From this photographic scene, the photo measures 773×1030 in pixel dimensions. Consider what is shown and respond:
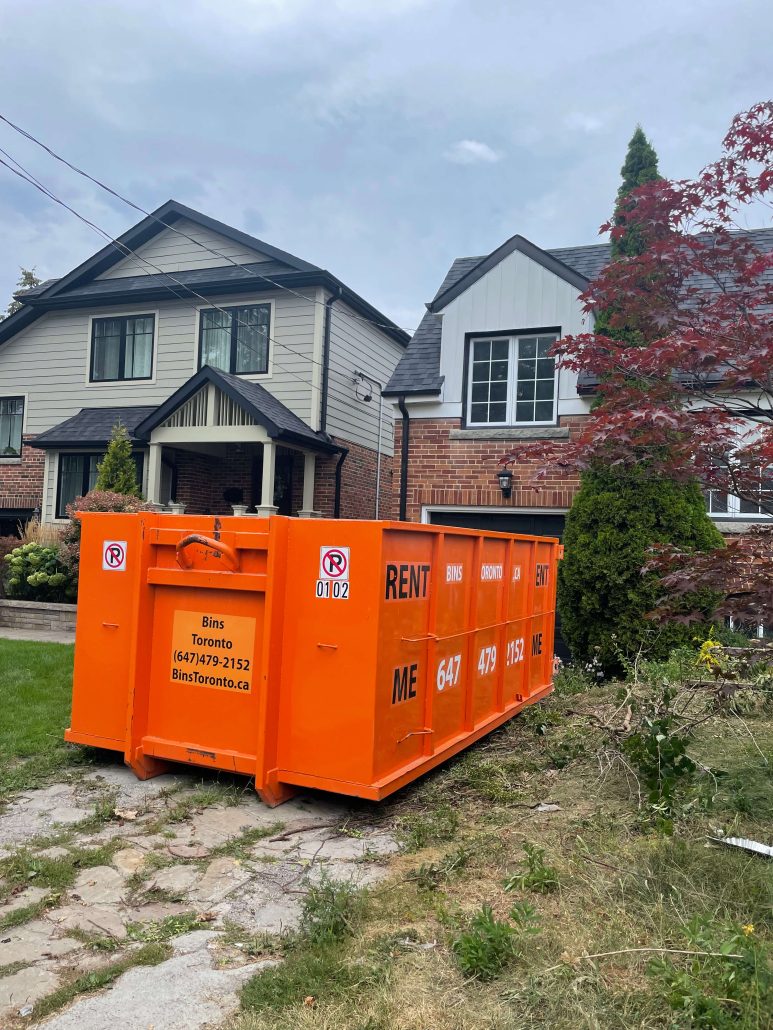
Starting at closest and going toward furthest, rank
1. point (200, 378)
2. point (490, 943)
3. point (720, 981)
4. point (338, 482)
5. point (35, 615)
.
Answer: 1. point (720, 981)
2. point (490, 943)
3. point (35, 615)
4. point (200, 378)
5. point (338, 482)

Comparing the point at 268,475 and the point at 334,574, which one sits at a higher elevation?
the point at 268,475

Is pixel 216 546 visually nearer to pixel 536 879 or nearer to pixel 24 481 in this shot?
pixel 536 879

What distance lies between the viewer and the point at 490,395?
491 inches

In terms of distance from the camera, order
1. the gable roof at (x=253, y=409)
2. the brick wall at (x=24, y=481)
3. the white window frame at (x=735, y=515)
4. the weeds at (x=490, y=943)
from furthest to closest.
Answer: the brick wall at (x=24, y=481) → the gable roof at (x=253, y=409) → the white window frame at (x=735, y=515) → the weeds at (x=490, y=943)

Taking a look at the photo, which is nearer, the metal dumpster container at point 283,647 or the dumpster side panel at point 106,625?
the metal dumpster container at point 283,647

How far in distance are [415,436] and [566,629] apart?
14.5ft

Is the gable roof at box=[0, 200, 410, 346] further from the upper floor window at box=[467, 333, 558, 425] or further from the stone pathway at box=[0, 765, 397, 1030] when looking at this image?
the stone pathway at box=[0, 765, 397, 1030]

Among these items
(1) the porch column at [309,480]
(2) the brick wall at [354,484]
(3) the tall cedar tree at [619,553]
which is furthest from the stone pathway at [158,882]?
(2) the brick wall at [354,484]

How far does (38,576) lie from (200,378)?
178 inches

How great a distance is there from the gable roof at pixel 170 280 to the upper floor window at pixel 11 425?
1511 millimetres

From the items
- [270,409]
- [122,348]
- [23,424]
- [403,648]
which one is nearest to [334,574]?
[403,648]

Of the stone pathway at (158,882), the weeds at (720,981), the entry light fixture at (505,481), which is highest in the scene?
the entry light fixture at (505,481)

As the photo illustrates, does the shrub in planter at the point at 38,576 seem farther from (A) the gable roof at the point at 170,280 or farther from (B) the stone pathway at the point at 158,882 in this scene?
(B) the stone pathway at the point at 158,882

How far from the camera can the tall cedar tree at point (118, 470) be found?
48.3 ft
